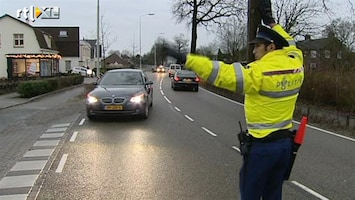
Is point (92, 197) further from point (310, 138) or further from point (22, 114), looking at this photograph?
point (22, 114)

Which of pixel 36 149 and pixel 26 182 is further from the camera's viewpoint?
pixel 36 149

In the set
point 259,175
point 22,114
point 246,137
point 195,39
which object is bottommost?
point 22,114

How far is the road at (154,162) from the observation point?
597 cm

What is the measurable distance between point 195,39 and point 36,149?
40.7 meters

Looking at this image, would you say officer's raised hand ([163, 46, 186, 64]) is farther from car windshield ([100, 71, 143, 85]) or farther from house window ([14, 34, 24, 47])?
house window ([14, 34, 24, 47])

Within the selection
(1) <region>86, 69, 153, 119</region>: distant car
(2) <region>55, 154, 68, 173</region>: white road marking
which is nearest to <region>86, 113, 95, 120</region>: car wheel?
(1) <region>86, 69, 153, 119</region>: distant car

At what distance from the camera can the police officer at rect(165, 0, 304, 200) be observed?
128 inches

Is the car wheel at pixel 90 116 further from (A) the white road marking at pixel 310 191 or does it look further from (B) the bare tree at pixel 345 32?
(B) the bare tree at pixel 345 32

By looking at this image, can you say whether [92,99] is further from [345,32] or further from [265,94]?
[345,32]

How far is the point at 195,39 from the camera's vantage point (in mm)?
48625

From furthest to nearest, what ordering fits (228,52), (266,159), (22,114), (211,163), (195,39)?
(228,52)
(195,39)
(22,114)
(211,163)
(266,159)

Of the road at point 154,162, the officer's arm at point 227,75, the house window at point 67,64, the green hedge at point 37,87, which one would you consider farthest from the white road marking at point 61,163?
the house window at point 67,64

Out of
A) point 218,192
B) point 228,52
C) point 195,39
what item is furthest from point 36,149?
point 228,52

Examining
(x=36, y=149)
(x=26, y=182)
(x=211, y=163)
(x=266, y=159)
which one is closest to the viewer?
(x=266, y=159)
